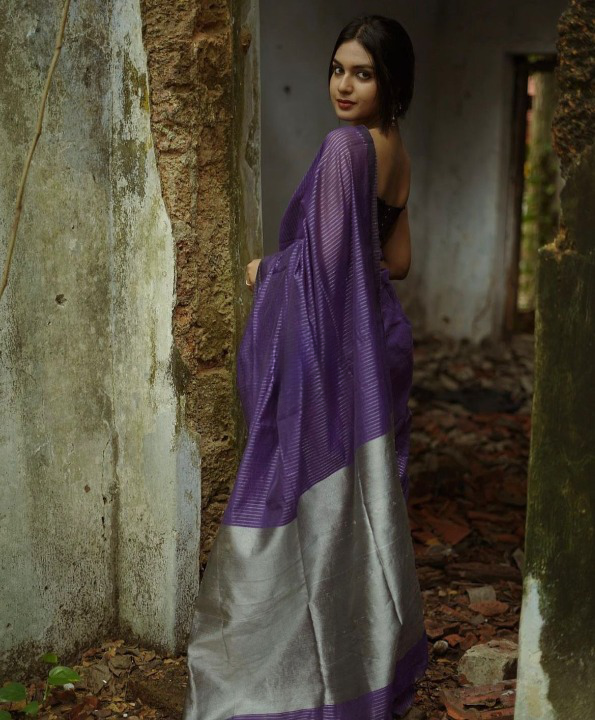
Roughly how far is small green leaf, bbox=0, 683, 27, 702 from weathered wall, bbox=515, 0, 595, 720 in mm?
1470

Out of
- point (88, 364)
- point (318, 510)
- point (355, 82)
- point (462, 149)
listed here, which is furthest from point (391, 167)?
point (462, 149)

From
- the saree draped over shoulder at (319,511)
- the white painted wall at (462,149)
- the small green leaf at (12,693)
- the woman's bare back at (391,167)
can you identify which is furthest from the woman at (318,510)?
the white painted wall at (462,149)

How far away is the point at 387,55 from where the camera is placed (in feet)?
9.74

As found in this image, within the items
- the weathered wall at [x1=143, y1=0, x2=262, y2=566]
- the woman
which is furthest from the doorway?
the woman

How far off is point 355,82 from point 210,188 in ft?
1.90

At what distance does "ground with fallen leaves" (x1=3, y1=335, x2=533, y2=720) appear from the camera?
3.20 metres

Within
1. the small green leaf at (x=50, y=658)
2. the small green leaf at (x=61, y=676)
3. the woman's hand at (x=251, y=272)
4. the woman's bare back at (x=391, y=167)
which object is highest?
the woman's bare back at (x=391, y=167)

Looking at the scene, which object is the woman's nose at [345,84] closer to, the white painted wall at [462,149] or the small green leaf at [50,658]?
the small green leaf at [50,658]

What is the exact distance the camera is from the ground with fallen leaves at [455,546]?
10.5ft

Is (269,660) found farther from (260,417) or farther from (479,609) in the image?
(479,609)

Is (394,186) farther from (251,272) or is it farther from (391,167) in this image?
(251,272)

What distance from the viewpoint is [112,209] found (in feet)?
10.9

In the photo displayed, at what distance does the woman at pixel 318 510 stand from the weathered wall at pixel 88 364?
506 millimetres

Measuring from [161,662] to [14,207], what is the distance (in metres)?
1.58
